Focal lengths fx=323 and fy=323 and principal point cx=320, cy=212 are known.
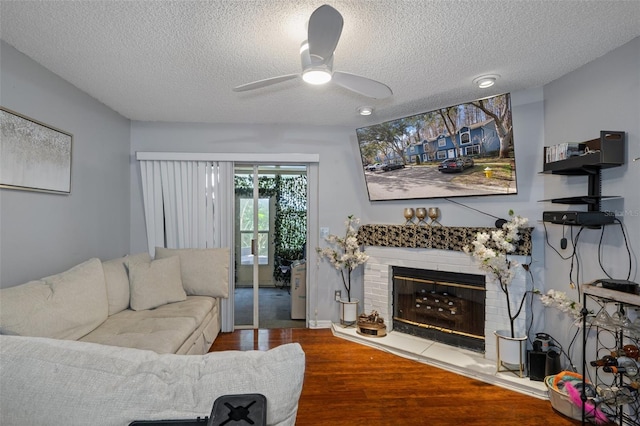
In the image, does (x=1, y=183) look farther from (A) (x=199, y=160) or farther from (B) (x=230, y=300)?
(B) (x=230, y=300)

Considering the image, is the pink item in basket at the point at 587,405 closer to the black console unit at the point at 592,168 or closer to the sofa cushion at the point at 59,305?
the black console unit at the point at 592,168

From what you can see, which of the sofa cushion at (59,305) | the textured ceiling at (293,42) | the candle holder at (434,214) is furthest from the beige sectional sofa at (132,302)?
the candle holder at (434,214)

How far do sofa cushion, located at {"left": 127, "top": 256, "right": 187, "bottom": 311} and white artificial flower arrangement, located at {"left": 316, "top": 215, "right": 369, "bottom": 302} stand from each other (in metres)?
1.59

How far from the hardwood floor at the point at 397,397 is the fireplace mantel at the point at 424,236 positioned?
114 cm

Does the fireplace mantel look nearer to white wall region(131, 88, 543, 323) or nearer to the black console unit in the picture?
white wall region(131, 88, 543, 323)

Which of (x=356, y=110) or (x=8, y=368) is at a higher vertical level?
(x=356, y=110)

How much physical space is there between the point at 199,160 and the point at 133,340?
2.23 metres

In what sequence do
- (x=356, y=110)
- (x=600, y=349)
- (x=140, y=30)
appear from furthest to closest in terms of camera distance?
(x=356, y=110), (x=600, y=349), (x=140, y=30)

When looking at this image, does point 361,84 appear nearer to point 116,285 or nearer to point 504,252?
point 504,252

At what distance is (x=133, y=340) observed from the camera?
212 cm

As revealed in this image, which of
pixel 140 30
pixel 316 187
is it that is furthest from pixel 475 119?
pixel 140 30

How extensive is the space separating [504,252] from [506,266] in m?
0.12

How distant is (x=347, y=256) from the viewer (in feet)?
12.2

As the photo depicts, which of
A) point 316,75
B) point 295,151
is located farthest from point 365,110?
point 316,75
